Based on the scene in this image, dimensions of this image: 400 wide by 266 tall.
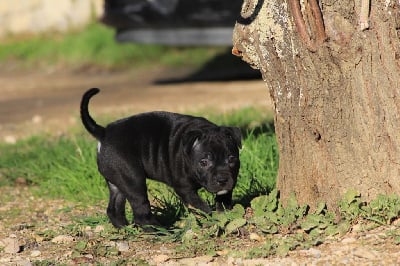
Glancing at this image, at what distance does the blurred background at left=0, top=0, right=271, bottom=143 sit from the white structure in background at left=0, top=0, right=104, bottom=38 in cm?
2

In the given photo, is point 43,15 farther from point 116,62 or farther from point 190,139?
point 190,139

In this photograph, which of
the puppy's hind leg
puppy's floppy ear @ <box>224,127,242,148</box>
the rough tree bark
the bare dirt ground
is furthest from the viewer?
the puppy's hind leg

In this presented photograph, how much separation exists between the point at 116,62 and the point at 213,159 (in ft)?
32.6

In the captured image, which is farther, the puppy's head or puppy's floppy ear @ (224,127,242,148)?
puppy's floppy ear @ (224,127,242,148)

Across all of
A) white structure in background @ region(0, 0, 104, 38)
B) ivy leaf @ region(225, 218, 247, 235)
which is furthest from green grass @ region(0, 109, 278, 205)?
white structure in background @ region(0, 0, 104, 38)

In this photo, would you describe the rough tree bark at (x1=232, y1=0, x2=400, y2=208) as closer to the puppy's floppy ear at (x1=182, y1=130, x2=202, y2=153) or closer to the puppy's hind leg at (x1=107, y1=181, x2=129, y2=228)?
the puppy's floppy ear at (x1=182, y1=130, x2=202, y2=153)

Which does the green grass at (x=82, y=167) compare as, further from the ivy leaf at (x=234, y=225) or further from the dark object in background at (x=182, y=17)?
the dark object in background at (x=182, y=17)

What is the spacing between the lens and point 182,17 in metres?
11.6

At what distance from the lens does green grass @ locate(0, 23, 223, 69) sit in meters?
15.0

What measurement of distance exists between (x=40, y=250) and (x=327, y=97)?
1.83 meters

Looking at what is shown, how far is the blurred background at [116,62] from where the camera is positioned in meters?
10.6

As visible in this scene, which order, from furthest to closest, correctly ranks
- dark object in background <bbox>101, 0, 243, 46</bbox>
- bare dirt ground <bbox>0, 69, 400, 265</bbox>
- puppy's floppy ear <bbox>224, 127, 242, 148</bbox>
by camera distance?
dark object in background <bbox>101, 0, 243, 46</bbox> → puppy's floppy ear <bbox>224, 127, 242, 148</bbox> → bare dirt ground <bbox>0, 69, 400, 265</bbox>

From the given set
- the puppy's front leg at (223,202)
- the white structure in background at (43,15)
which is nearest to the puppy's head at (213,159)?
the puppy's front leg at (223,202)

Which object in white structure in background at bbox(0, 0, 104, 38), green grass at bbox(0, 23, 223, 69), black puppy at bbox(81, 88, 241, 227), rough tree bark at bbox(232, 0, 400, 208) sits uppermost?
rough tree bark at bbox(232, 0, 400, 208)
